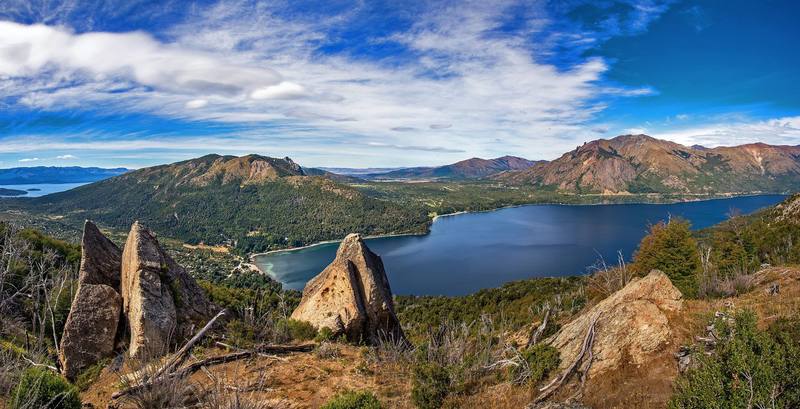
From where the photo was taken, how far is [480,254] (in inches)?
4884

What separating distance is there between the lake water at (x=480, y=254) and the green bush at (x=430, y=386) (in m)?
80.2

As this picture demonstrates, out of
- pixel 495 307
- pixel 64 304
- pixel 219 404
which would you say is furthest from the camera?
pixel 495 307

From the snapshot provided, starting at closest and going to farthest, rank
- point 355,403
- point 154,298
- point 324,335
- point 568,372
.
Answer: point 355,403, point 568,372, point 154,298, point 324,335

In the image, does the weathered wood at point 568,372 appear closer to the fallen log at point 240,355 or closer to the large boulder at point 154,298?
the fallen log at point 240,355

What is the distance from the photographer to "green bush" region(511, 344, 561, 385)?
9823 millimetres

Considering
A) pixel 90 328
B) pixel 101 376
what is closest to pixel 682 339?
pixel 101 376

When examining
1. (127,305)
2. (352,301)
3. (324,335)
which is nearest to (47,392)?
(127,305)

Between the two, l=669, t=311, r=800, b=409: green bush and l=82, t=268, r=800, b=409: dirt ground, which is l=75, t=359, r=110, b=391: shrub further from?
l=669, t=311, r=800, b=409: green bush

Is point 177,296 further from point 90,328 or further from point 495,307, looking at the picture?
point 495,307

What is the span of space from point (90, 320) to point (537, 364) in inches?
522

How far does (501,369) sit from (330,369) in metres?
4.96

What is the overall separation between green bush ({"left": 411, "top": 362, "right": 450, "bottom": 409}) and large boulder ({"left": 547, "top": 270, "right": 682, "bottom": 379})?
2.94 metres

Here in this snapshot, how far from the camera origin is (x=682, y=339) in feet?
31.3

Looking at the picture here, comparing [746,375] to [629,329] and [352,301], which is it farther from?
[352,301]
